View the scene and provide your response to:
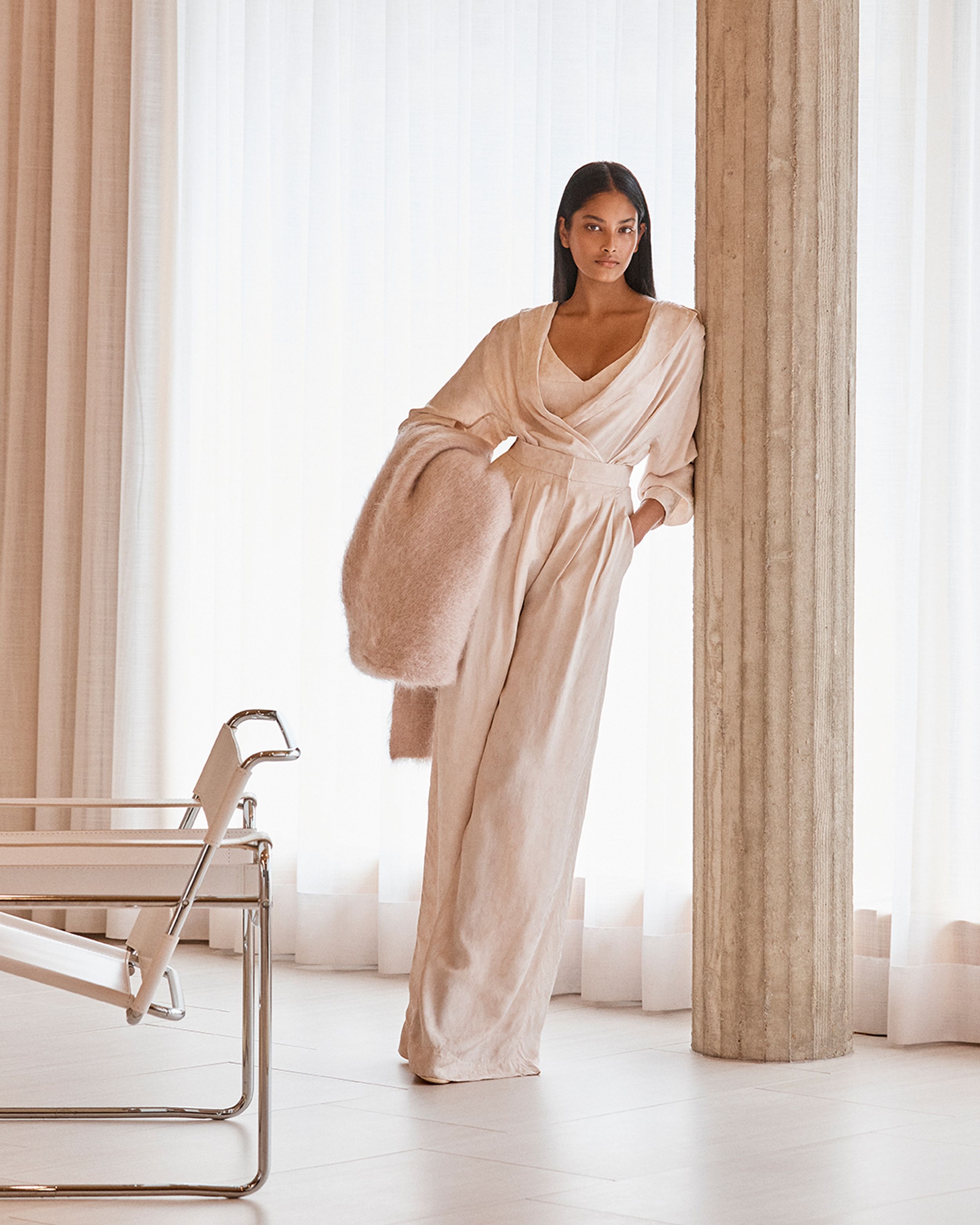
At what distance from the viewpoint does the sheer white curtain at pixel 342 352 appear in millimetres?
3309

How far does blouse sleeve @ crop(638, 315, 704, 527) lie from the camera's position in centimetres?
277

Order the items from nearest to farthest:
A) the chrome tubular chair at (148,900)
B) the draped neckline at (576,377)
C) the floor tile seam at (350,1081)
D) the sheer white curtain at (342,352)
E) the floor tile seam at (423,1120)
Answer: the chrome tubular chair at (148,900) < the floor tile seam at (423,1120) < the floor tile seam at (350,1081) < the draped neckline at (576,377) < the sheer white curtain at (342,352)

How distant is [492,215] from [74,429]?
1251 millimetres

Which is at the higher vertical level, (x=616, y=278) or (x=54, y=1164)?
(x=616, y=278)

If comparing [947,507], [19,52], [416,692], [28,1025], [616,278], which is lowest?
[28,1025]

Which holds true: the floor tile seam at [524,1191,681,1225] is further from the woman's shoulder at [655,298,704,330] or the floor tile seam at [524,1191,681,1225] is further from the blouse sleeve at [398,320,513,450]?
the woman's shoulder at [655,298,704,330]

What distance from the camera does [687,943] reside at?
321 cm

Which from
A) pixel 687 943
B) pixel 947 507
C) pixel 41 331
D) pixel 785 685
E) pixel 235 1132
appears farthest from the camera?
pixel 41 331

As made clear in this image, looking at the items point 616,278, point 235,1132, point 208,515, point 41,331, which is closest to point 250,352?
point 208,515

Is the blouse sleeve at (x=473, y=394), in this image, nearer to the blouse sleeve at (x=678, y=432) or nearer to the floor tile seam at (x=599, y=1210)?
the blouse sleeve at (x=678, y=432)

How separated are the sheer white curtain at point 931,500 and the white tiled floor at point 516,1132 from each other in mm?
153

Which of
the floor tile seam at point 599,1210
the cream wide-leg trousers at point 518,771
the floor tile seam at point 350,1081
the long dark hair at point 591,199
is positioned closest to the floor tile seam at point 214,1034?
the floor tile seam at point 350,1081

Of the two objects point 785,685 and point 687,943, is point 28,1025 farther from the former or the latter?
point 785,685

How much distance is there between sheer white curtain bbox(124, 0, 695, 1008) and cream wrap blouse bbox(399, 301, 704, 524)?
0.47 m
